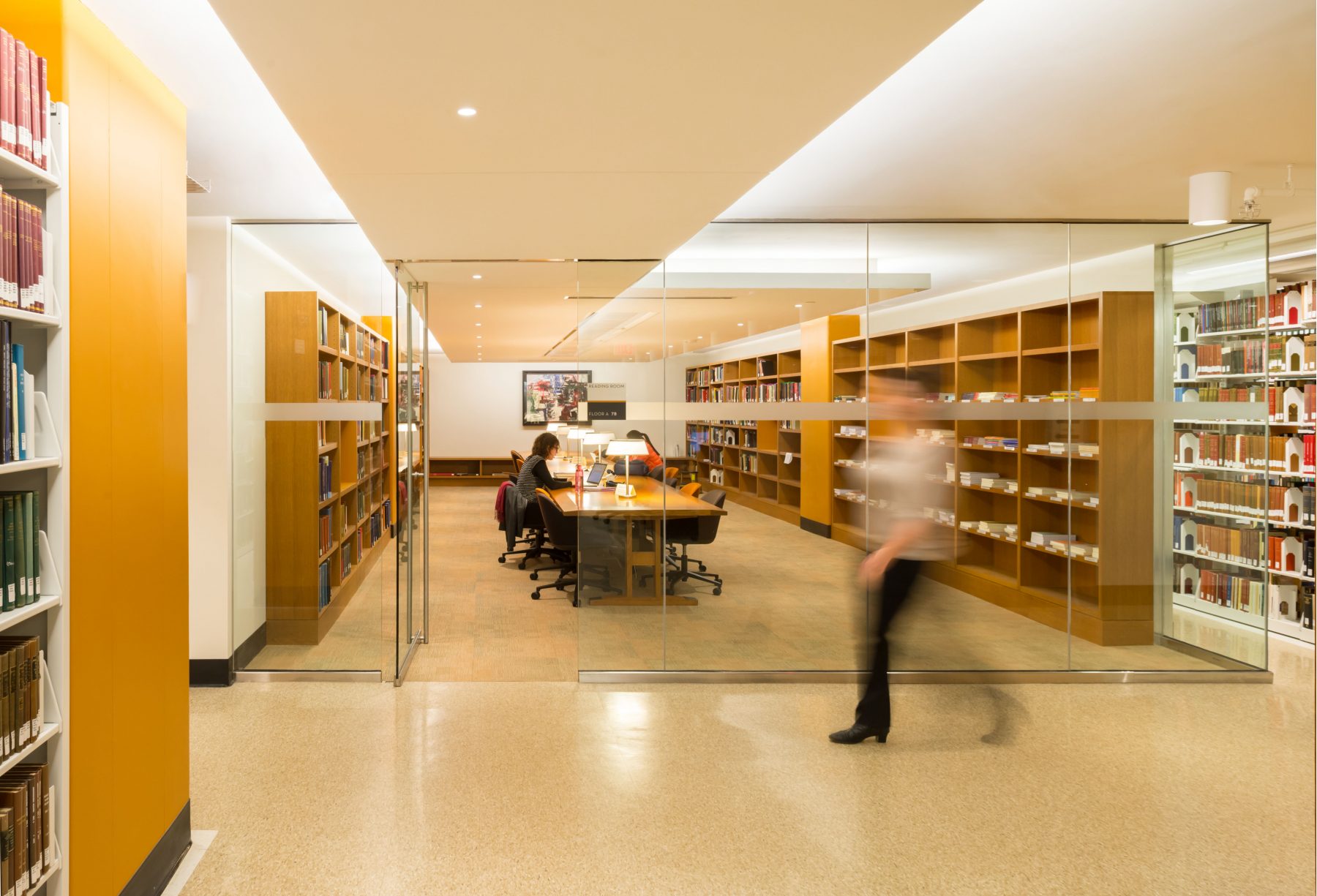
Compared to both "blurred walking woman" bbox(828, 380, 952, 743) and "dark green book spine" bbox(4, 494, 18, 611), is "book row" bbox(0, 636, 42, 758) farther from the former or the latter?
"blurred walking woman" bbox(828, 380, 952, 743)

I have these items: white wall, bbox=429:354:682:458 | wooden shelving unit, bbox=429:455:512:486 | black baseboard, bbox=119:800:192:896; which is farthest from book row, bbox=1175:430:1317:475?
wooden shelving unit, bbox=429:455:512:486

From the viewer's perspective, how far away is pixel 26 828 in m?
1.89

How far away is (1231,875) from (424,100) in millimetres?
3572

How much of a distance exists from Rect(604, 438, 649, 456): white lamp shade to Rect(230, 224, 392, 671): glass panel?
1353 mm

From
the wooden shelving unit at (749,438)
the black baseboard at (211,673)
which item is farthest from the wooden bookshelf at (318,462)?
the wooden shelving unit at (749,438)

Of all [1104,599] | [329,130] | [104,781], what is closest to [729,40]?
[329,130]

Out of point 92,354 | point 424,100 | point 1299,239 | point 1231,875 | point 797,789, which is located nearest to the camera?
point 92,354

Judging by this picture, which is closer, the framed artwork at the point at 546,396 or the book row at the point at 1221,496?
the book row at the point at 1221,496

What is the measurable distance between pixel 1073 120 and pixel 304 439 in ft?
13.5

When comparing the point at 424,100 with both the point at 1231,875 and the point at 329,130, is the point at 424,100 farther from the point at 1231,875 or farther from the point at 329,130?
the point at 1231,875

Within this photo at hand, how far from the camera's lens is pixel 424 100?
2307mm

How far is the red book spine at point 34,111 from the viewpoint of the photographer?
1.88 m

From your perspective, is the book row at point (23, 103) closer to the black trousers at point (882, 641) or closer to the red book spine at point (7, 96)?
the red book spine at point (7, 96)

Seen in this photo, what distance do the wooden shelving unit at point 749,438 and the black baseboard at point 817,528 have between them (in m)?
0.05
